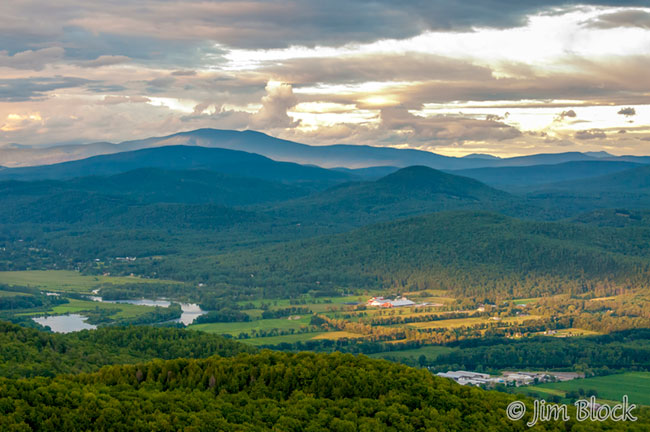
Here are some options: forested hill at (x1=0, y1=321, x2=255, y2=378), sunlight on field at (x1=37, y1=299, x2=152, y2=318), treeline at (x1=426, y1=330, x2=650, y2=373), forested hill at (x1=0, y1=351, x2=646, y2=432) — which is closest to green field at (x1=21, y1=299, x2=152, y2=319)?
sunlight on field at (x1=37, y1=299, x2=152, y2=318)

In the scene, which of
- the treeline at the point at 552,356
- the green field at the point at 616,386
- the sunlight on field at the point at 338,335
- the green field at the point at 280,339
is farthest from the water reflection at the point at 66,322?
the green field at the point at 616,386

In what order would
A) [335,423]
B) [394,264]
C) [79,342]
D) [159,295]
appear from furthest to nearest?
[394,264], [159,295], [79,342], [335,423]

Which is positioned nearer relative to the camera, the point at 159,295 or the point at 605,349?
the point at 605,349

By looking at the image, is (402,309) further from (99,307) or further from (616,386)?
(616,386)

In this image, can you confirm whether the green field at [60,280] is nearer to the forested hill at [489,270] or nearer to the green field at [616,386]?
the forested hill at [489,270]

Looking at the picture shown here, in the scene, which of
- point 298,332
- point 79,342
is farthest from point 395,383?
point 298,332

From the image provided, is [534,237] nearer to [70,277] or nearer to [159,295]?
[159,295]

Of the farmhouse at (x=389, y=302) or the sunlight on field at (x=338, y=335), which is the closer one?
the sunlight on field at (x=338, y=335)
